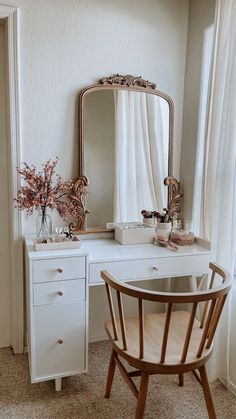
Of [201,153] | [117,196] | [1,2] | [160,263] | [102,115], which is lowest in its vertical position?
[160,263]

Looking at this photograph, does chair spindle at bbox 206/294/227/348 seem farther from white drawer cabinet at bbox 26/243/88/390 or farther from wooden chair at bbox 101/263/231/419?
white drawer cabinet at bbox 26/243/88/390

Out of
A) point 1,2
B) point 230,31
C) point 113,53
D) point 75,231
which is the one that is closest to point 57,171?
point 75,231

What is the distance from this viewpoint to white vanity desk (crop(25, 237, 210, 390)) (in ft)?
5.80

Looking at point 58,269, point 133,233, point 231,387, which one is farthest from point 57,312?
point 231,387

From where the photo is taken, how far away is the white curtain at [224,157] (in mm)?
1786

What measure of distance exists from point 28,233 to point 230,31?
163 cm

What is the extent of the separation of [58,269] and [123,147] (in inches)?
37.2

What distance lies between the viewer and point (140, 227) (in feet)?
7.38

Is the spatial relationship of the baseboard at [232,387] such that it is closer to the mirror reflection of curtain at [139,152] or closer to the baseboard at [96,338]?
the baseboard at [96,338]

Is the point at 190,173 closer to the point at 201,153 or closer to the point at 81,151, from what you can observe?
the point at 201,153

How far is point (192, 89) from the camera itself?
7.62ft

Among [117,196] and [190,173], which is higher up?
[190,173]

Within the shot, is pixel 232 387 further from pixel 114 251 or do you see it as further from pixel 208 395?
pixel 114 251

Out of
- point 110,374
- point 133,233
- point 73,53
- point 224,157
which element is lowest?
point 110,374
